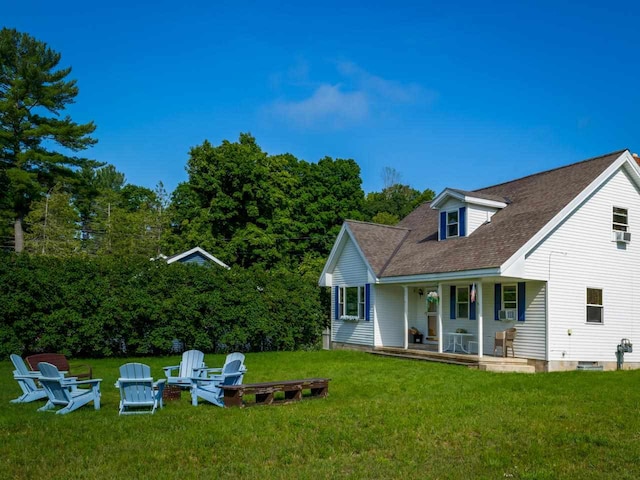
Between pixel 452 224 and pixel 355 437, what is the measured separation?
14.5 metres

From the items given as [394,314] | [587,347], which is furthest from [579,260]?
[394,314]

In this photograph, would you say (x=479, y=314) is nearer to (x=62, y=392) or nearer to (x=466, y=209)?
(x=466, y=209)

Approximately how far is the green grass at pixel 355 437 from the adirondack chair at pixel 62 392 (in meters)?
0.24

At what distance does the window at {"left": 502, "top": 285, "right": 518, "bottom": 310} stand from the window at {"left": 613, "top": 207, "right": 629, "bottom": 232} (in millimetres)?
4324

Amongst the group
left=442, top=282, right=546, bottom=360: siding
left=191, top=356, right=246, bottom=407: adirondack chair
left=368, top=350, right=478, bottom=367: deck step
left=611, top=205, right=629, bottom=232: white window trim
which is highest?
left=611, top=205, right=629, bottom=232: white window trim

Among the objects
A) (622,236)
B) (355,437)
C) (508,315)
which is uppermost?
(622,236)

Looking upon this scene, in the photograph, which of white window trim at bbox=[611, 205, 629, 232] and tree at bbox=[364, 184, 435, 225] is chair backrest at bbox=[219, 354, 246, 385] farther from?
tree at bbox=[364, 184, 435, 225]

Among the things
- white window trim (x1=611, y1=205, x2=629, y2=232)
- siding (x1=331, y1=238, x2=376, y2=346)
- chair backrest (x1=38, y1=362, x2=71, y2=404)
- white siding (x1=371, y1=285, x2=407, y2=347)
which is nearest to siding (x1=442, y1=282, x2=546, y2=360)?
white window trim (x1=611, y1=205, x2=629, y2=232)

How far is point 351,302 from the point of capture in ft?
82.7

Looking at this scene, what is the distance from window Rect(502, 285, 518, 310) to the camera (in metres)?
18.9

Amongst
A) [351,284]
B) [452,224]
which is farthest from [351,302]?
[452,224]

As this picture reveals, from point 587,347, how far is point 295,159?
Result: 36718 millimetres

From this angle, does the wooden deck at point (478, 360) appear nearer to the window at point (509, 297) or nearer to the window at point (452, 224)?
the window at point (509, 297)

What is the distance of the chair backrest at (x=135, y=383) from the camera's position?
33.7 feet
